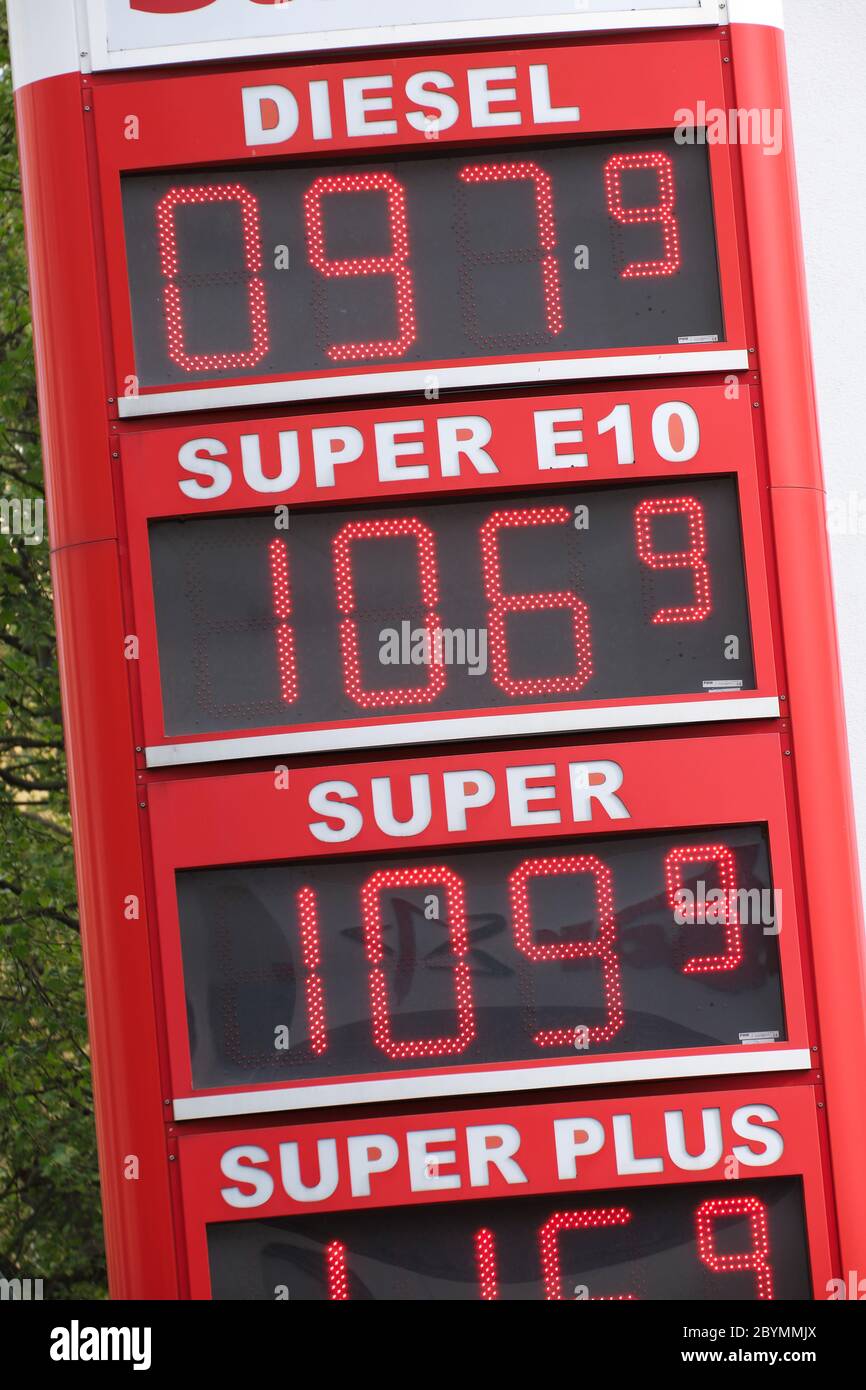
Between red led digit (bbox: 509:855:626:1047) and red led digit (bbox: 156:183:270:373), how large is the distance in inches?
47.6

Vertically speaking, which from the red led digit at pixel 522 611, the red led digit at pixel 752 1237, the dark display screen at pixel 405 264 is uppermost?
the dark display screen at pixel 405 264

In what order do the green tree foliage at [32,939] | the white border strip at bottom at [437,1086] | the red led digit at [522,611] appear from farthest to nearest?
the green tree foliage at [32,939]
the red led digit at [522,611]
the white border strip at bottom at [437,1086]

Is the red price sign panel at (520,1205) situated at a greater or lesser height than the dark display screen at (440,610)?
lesser

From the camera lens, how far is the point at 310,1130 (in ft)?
10.3

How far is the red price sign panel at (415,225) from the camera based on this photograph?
3.29 metres

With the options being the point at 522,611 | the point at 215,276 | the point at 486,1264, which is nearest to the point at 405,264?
the point at 215,276

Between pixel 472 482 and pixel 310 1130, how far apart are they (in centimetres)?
134

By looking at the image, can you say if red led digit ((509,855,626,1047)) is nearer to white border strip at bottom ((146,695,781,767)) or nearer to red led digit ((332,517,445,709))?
white border strip at bottom ((146,695,781,767))

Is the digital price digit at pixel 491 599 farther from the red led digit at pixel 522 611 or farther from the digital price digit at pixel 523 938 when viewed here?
the digital price digit at pixel 523 938

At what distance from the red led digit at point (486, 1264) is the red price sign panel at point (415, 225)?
1.72 m

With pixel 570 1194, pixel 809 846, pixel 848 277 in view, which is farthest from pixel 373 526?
pixel 848 277

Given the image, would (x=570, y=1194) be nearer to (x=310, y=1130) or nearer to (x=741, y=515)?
(x=310, y=1130)

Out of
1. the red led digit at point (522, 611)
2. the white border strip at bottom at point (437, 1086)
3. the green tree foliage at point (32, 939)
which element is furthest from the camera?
the green tree foliage at point (32, 939)

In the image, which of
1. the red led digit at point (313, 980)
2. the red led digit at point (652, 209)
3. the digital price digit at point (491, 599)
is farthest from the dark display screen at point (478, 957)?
the red led digit at point (652, 209)
